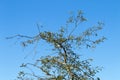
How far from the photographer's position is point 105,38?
28406 millimetres

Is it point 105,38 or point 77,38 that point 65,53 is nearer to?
Answer: point 77,38

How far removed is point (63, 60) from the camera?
27078mm

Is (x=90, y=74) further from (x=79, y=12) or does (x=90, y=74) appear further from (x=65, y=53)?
(x=79, y=12)

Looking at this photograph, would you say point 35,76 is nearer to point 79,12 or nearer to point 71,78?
point 71,78

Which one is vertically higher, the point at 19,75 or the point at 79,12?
the point at 79,12

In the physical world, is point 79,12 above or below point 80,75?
above

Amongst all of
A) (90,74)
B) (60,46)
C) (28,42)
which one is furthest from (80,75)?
(28,42)

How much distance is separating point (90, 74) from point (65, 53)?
94.3 inches

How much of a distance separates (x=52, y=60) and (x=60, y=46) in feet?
4.13

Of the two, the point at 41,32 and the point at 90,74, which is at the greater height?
the point at 41,32

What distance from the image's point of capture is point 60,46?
27.1m

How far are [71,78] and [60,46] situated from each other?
7.91ft

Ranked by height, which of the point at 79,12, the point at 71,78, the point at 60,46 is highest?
the point at 79,12

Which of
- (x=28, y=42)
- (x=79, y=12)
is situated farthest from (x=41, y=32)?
(x=79, y=12)
